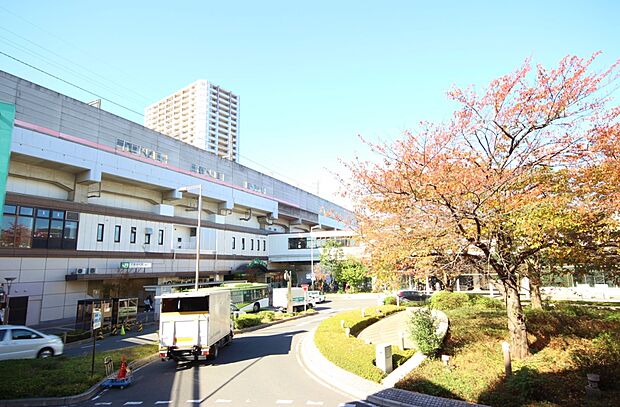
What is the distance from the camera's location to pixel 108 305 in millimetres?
24000

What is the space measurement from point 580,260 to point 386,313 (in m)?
17.1

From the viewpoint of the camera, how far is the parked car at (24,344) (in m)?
14.9

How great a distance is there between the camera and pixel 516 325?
12.8m

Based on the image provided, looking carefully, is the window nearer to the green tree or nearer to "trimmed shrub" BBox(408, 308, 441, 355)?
"trimmed shrub" BBox(408, 308, 441, 355)

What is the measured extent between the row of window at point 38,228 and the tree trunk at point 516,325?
3007 cm

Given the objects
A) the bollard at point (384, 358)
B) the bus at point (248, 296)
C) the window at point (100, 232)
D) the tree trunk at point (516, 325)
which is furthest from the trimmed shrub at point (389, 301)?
the window at point (100, 232)

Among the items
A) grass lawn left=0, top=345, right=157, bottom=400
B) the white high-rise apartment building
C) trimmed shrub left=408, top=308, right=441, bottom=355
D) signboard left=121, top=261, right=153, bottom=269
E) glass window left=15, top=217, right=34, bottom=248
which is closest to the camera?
grass lawn left=0, top=345, right=157, bottom=400

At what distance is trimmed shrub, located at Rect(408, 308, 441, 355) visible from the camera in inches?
519

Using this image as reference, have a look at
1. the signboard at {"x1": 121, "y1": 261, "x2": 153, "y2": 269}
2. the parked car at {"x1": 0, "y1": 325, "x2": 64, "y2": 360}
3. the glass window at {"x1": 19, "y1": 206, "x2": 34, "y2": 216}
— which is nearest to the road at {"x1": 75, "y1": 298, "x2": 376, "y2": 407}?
the parked car at {"x1": 0, "y1": 325, "x2": 64, "y2": 360}

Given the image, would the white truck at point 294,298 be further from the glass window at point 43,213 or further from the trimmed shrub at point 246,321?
the glass window at point 43,213

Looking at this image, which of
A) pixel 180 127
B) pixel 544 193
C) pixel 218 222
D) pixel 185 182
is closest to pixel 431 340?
pixel 544 193

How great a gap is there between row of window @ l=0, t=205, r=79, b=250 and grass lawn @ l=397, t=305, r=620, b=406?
93.6 ft

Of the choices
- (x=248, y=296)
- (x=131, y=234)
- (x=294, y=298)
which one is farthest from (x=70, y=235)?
(x=294, y=298)

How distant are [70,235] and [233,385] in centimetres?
2531
